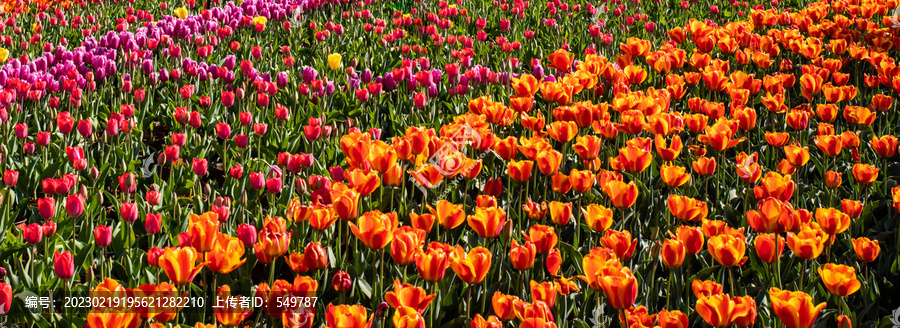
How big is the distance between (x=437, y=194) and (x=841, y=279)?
59.6 inches

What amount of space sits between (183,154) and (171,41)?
210 centimetres

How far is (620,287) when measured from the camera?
1723 millimetres

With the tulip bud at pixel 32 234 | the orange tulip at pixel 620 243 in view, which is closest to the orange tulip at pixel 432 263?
the orange tulip at pixel 620 243

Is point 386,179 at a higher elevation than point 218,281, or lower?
higher

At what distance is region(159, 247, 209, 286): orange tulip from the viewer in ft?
5.79

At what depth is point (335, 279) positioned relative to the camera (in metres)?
1.97

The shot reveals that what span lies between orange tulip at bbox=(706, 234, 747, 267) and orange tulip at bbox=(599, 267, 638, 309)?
1.11 feet

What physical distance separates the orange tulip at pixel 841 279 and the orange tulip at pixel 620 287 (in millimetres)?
546

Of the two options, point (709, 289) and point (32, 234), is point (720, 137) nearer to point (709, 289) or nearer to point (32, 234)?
point (709, 289)

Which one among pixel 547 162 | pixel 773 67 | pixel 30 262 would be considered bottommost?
pixel 773 67

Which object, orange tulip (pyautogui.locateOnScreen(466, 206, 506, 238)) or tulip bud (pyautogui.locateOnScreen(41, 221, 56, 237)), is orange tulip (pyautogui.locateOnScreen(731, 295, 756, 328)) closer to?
orange tulip (pyautogui.locateOnScreen(466, 206, 506, 238))

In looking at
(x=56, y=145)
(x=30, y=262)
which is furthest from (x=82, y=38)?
(x=30, y=262)

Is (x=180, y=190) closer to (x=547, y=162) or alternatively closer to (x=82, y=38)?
(x=547, y=162)

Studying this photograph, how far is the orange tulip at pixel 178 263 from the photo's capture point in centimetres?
176
